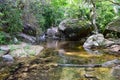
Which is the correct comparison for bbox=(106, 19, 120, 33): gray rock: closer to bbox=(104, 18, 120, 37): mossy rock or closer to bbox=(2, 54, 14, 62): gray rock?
bbox=(104, 18, 120, 37): mossy rock

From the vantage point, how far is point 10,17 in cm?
1200

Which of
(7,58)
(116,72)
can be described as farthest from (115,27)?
(7,58)

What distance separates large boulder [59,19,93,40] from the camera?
690 inches

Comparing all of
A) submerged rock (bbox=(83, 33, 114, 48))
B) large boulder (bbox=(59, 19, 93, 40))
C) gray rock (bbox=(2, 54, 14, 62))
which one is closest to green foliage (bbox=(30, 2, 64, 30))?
large boulder (bbox=(59, 19, 93, 40))

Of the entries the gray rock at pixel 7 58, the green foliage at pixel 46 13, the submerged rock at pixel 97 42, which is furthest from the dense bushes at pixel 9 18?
the submerged rock at pixel 97 42

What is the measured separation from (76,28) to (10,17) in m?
6.89

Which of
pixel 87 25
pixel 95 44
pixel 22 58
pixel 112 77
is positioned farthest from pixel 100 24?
pixel 112 77

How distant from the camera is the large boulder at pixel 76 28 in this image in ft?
57.5

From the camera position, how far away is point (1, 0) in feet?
36.8

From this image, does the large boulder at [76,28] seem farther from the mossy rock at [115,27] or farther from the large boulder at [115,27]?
the large boulder at [115,27]

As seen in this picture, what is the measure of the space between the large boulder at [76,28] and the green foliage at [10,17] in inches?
229

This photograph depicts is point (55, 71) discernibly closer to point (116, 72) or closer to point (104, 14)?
point (116, 72)

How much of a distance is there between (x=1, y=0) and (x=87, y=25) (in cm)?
830

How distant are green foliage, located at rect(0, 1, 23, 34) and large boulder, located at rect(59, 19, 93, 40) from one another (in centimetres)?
581
